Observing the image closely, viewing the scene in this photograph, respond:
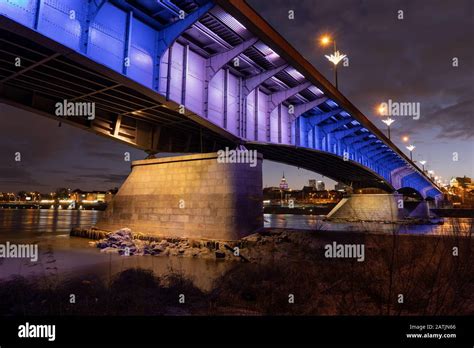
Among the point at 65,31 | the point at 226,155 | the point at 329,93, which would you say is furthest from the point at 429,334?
the point at 329,93

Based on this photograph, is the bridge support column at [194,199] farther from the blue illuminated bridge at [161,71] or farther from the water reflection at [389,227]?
the blue illuminated bridge at [161,71]

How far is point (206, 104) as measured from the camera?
17859 millimetres

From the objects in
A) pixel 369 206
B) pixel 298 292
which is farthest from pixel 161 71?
pixel 369 206

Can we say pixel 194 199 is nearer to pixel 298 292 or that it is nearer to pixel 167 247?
pixel 167 247

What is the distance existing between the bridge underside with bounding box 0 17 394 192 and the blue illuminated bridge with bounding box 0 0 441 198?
→ 0.05m

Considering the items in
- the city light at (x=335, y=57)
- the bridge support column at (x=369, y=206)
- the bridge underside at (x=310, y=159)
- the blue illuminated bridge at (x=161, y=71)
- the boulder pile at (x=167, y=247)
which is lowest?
the boulder pile at (x=167, y=247)

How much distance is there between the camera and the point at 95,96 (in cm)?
1677

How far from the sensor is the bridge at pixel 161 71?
1137cm

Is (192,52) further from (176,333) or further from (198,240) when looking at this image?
(176,333)

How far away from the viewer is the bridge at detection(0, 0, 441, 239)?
11.4m

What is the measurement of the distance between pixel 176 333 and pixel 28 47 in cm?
1152

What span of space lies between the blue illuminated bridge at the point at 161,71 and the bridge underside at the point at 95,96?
0.17 ft

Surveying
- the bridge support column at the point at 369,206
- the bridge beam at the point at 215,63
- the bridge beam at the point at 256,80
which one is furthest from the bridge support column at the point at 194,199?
the bridge support column at the point at 369,206

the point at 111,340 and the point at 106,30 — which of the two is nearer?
the point at 111,340
